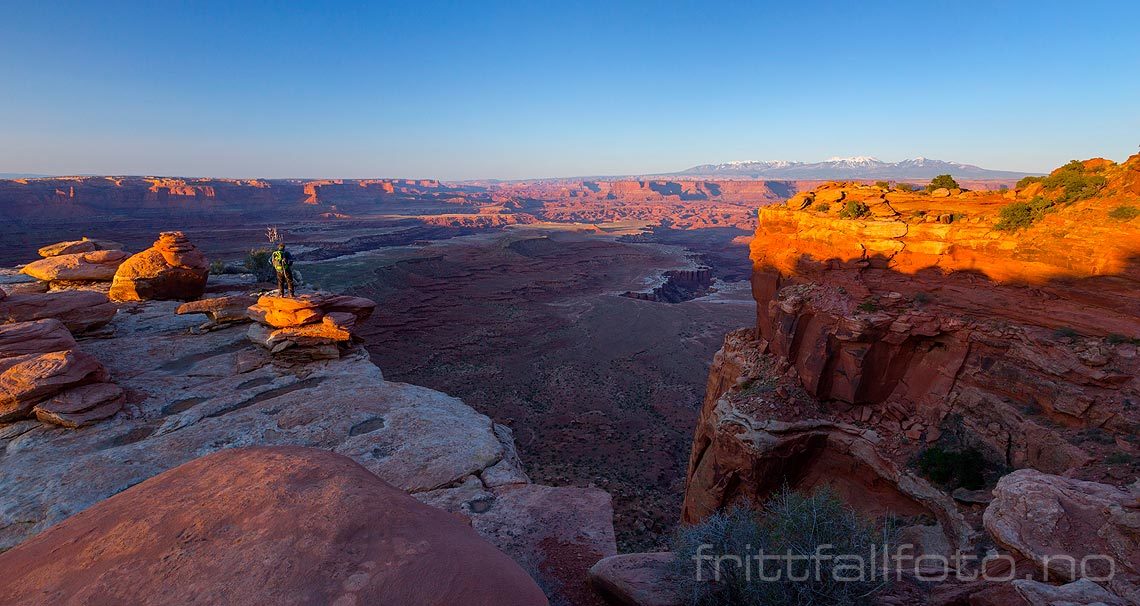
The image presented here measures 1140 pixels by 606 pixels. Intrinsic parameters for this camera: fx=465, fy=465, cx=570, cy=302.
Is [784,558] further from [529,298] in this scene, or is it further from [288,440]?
[529,298]

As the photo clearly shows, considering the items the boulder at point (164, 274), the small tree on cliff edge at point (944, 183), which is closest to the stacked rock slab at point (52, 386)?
the boulder at point (164, 274)

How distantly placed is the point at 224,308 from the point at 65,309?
339 centimetres

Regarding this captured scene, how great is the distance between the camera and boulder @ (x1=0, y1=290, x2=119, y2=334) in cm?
1181

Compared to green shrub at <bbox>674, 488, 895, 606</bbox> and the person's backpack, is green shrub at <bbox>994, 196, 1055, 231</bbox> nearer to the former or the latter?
green shrub at <bbox>674, 488, 895, 606</bbox>

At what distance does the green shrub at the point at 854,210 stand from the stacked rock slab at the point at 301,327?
15506mm

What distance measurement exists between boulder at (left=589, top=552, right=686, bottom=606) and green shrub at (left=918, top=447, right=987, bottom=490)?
7795 millimetres

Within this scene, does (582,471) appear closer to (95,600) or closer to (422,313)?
(95,600)

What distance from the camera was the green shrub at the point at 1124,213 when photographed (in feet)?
30.7

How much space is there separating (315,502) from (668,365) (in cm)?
2825

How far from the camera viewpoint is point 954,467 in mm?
9664

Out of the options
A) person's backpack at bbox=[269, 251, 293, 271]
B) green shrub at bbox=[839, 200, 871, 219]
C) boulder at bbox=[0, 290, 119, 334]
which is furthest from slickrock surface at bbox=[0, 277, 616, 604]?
green shrub at bbox=[839, 200, 871, 219]

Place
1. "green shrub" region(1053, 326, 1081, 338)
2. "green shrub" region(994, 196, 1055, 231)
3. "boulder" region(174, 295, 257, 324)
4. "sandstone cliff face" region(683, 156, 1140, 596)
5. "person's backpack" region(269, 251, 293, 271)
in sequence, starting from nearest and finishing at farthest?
"sandstone cliff face" region(683, 156, 1140, 596) < "green shrub" region(1053, 326, 1081, 338) < "green shrub" region(994, 196, 1055, 231) < "person's backpack" region(269, 251, 293, 271) < "boulder" region(174, 295, 257, 324)

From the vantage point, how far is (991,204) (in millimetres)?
13016

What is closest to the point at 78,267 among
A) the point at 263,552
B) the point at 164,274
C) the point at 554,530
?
the point at 164,274
